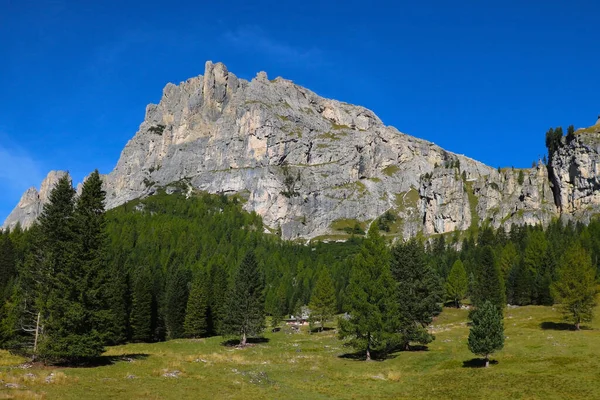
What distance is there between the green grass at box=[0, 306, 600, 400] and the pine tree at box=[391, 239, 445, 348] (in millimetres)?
2713

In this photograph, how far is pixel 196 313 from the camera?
85438 mm

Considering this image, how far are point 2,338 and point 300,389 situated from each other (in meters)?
45.3

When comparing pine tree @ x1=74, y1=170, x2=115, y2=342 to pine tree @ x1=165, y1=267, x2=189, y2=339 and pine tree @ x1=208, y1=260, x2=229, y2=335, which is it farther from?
pine tree @ x1=208, y1=260, x2=229, y2=335

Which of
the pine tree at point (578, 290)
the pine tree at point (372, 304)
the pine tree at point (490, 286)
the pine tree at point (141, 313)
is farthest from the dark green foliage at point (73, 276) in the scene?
the pine tree at point (490, 286)

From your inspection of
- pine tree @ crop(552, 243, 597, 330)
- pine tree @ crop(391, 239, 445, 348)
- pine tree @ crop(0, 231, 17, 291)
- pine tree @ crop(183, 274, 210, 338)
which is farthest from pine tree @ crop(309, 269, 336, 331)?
pine tree @ crop(0, 231, 17, 291)

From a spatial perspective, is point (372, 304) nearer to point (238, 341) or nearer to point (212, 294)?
point (238, 341)

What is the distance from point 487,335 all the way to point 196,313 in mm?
56751

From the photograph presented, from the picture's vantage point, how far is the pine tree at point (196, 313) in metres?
84.5

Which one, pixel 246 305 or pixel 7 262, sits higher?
pixel 7 262

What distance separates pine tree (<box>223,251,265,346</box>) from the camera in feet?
238

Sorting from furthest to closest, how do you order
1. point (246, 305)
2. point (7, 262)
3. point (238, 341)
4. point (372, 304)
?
point (7, 262)
point (238, 341)
point (246, 305)
point (372, 304)

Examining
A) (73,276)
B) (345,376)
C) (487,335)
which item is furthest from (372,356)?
(73,276)

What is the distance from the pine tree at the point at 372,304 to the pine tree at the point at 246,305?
981 inches

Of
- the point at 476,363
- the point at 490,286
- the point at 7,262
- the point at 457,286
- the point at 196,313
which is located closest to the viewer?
the point at 476,363
